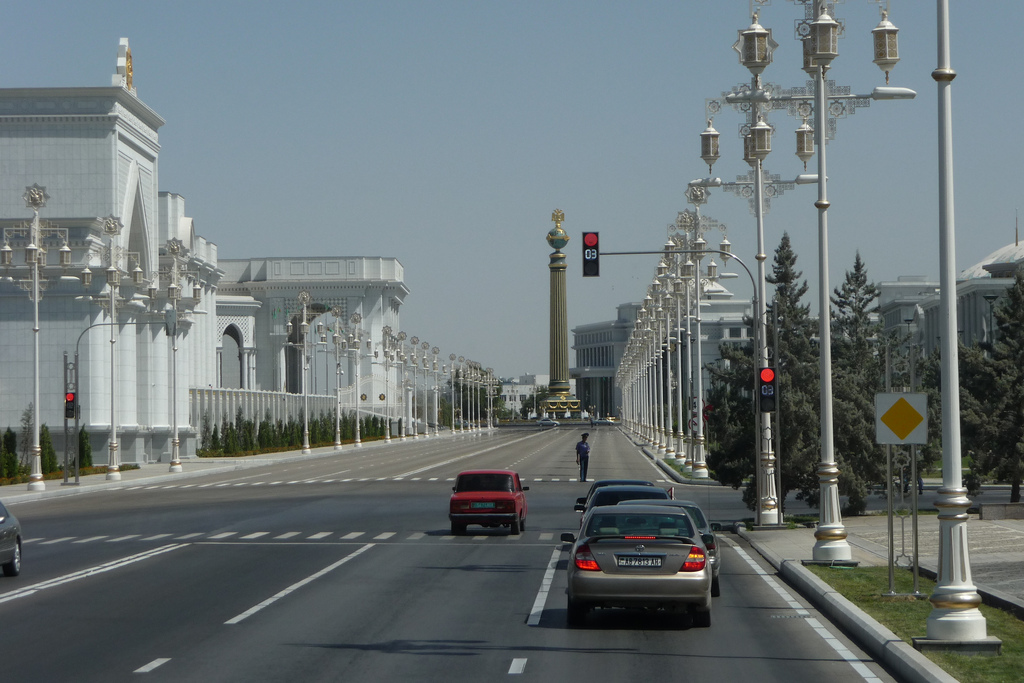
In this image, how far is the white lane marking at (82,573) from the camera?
61.4ft

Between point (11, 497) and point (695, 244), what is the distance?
24.5m

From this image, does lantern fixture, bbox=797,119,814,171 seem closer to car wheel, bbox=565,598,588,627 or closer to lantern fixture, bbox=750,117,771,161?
lantern fixture, bbox=750,117,771,161

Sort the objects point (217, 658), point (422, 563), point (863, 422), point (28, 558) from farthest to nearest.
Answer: point (863, 422) → point (28, 558) → point (422, 563) → point (217, 658)

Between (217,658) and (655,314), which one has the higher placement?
(655,314)

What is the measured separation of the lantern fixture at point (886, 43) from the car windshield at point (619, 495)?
26.1 feet

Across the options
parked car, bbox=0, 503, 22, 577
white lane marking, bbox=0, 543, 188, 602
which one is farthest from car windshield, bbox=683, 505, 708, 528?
parked car, bbox=0, 503, 22, 577

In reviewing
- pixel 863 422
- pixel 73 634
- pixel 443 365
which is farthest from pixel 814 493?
pixel 443 365

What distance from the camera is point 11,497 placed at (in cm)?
4522

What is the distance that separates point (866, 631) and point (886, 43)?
10.6 meters

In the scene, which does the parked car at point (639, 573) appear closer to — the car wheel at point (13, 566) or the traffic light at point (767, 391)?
the car wheel at point (13, 566)

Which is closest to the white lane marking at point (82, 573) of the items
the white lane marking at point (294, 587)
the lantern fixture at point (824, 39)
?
the white lane marking at point (294, 587)

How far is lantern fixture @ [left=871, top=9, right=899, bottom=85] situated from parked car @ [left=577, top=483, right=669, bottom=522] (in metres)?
7.84

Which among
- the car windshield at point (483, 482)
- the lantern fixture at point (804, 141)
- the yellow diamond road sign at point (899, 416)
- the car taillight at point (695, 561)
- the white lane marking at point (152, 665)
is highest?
the lantern fixture at point (804, 141)

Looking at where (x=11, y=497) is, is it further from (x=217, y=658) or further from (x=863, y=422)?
(x=217, y=658)
